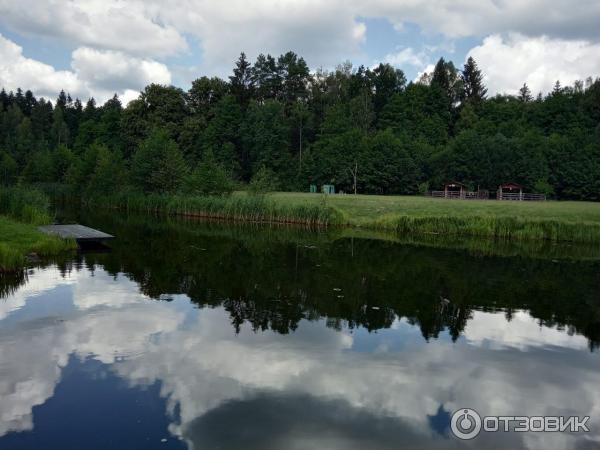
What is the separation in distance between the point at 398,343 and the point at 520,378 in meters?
2.58

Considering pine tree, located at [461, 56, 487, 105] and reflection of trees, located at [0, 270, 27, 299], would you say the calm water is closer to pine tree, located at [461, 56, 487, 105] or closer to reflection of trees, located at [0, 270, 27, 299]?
reflection of trees, located at [0, 270, 27, 299]

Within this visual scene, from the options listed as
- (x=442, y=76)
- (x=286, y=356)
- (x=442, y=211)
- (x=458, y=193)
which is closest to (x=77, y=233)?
(x=286, y=356)

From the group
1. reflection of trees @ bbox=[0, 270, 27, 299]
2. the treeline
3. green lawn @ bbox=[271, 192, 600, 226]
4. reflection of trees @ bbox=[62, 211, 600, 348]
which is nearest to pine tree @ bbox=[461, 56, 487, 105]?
the treeline

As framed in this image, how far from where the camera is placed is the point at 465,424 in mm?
7453

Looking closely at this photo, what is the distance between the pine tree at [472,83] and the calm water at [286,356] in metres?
87.1

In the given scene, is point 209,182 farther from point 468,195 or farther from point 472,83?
point 472,83

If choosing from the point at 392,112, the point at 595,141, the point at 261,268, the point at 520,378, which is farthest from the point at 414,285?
the point at 392,112

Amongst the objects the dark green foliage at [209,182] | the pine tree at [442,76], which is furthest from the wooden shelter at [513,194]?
the pine tree at [442,76]

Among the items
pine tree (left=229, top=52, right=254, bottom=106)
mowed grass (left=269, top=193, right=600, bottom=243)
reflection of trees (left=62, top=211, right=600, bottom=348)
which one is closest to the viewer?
reflection of trees (left=62, top=211, right=600, bottom=348)

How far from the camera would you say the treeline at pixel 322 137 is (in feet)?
192

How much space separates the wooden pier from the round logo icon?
753 inches

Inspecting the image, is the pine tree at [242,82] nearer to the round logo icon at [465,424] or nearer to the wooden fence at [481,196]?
the wooden fence at [481,196]

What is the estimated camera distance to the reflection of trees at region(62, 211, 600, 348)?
13070mm

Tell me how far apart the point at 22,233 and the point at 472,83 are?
313ft
